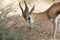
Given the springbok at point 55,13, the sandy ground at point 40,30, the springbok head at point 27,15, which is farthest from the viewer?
the sandy ground at point 40,30

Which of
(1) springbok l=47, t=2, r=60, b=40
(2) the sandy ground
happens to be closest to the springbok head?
(2) the sandy ground

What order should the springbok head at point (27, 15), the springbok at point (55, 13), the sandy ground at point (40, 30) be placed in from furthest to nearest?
the sandy ground at point (40, 30) → the springbok head at point (27, 15) → the springbok at point (55, 13)

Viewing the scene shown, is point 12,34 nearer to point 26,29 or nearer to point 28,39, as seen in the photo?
point 28,39

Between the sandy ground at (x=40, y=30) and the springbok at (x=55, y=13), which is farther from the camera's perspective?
the sandy ground at (x=40, y=30)

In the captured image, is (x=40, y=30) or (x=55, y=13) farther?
(x=40, y=30)

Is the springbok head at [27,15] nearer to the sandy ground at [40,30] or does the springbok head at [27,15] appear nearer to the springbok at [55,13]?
the sandy ground at [40,30]

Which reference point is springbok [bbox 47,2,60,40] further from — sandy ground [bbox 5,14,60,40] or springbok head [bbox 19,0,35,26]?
springbok head [bbox 19,0,35,26]

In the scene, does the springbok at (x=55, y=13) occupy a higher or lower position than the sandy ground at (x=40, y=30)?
higher

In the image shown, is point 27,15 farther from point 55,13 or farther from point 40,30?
point 40,30

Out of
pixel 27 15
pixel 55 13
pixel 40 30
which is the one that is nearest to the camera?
pixel 55 13

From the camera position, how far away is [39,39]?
662cm

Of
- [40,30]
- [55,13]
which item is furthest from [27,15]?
[40,30]

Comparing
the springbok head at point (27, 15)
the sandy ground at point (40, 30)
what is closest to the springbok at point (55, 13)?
the sandy ground at point (40, 30)

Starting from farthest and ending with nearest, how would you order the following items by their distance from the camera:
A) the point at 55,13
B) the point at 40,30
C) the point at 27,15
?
1. the point at 40,30
2. the point at 27,15
3. the point at 55,13
